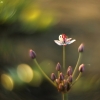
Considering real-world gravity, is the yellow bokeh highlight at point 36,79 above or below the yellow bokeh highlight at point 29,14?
below

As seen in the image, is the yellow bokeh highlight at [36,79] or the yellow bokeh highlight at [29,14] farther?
the yellow bokeh highlight at [29,14]

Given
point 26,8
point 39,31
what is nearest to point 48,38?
point 39,31

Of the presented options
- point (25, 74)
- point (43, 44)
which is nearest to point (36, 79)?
point (25, 74)

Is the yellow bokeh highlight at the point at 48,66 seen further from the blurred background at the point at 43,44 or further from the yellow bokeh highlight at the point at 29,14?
the yellow bokeh highlight at the point at 29,14

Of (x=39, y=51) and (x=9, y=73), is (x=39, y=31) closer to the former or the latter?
(x=39, y=51)

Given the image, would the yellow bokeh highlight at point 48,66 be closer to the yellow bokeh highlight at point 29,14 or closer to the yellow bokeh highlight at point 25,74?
the yellow bokeh highlight at point 25,74

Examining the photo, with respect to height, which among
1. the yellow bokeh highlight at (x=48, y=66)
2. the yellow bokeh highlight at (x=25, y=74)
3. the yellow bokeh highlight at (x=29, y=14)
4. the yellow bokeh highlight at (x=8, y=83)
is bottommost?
the yellow bokeh highlight at (x=8, y=83)

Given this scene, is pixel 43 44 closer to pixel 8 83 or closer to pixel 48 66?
pixel 48 66

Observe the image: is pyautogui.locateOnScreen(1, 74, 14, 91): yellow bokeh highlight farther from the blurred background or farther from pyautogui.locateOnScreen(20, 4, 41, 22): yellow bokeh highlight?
pyautogui.locateOnScreen(20, 4, 41, 22): yellow bokeh highlight

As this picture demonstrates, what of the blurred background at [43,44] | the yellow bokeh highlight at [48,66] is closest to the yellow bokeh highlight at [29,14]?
the blurred background at [43,44]
